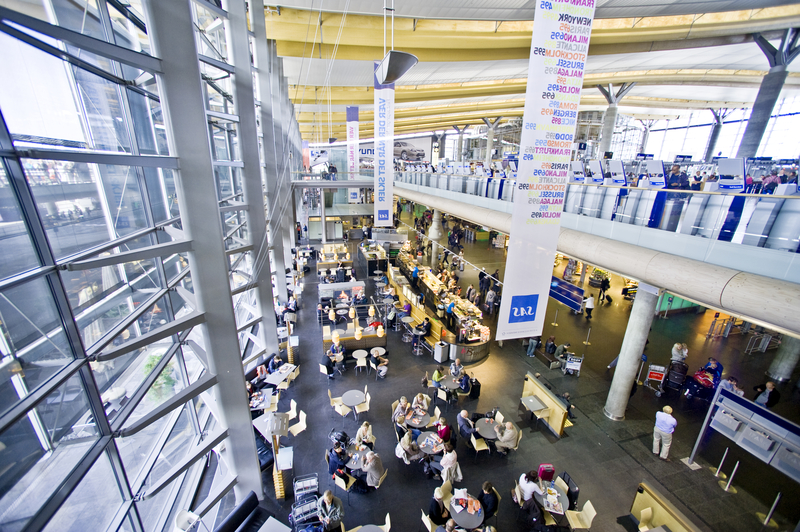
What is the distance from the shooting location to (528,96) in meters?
4.05

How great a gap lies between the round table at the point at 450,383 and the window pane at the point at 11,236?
7680mm

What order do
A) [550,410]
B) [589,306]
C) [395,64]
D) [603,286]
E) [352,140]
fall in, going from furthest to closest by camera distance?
1. [352,140]
2. [603,286]
3. [589,306]
4. [550,410]
5. [395,64]

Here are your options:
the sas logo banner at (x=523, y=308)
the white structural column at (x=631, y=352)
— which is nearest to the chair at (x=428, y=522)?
the sas logo banner at (x=523, y=308)

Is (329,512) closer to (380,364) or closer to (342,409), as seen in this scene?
(342,409)

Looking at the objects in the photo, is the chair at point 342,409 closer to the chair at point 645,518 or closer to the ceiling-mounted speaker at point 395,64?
the chair at point 645,518

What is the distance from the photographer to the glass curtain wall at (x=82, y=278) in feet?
6.83

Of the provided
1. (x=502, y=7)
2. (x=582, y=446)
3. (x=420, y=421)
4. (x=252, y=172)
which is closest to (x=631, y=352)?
(x=582, y=446)

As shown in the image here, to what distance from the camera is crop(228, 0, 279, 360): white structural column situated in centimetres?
715

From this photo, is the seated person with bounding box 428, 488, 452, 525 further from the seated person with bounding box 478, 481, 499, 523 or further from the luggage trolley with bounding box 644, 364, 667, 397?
the luggage trolley with bounding box 644, 364, 667, 397

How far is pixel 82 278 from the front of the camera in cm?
306

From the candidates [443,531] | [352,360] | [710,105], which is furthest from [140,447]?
[710,105]

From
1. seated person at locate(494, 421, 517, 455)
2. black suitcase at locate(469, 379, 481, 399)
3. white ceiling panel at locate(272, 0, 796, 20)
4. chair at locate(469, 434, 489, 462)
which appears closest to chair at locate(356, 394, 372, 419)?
chair at locate(469, 434, 489, 462)

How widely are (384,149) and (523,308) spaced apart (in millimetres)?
7273

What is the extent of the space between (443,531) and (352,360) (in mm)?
6097
